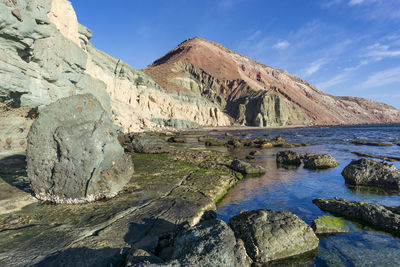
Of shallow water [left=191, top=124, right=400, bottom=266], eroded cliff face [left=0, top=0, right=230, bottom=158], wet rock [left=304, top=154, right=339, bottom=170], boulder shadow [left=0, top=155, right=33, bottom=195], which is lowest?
shallow water [left=191, top=124, right=400, bottom=266]

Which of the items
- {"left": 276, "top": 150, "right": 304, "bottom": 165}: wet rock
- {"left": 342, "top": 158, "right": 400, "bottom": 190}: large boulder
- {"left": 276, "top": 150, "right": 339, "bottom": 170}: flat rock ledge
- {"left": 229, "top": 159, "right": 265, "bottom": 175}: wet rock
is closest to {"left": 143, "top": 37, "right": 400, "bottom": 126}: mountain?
{"left": 276, "top": 150, "right": 304, "bottom": 165}: wet rock

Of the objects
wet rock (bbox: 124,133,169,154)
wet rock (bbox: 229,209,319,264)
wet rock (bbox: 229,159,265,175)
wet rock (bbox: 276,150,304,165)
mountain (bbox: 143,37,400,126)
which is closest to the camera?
wet rock (bbox: 229,209,319,264)

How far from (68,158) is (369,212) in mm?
8190

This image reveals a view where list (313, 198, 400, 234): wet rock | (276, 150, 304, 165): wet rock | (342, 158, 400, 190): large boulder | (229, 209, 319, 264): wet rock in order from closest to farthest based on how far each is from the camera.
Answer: (229, 209, 319, 264): wet rock, (313, 198, 400, 234): wet rock, (342, 158, 400, 190): large boulder, (276, 150, 304, 165): wet rock

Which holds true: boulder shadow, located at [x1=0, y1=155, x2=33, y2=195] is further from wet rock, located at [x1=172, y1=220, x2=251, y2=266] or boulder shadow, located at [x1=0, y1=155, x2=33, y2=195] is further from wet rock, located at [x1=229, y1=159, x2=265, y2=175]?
wet rock, located at [x1=229, y1=159, x2=265, y2=175]

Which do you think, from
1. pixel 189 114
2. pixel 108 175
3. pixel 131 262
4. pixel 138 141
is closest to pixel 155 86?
pixel 189 114

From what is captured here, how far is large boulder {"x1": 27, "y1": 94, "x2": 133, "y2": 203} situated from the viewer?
5.15 m

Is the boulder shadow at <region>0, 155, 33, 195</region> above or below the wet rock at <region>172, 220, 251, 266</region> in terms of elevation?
above

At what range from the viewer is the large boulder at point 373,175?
8.35 metres

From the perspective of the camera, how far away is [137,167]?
30.6 feet

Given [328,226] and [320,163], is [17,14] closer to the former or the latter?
[328,226]

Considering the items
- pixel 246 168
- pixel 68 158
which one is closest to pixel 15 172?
pixel 68 158

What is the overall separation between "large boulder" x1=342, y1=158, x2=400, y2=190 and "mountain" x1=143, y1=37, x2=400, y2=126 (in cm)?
5648

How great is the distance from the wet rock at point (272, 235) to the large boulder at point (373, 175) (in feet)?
20.9
